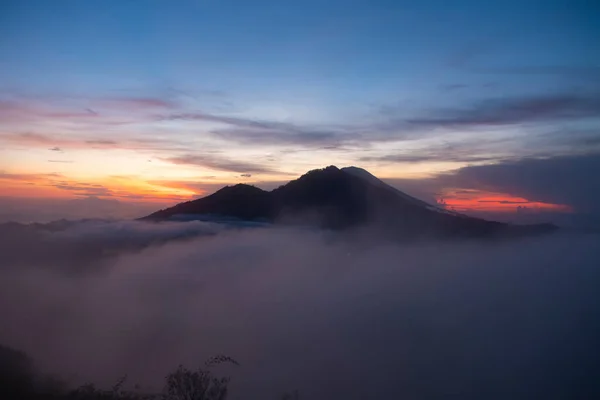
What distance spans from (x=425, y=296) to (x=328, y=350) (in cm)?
7372

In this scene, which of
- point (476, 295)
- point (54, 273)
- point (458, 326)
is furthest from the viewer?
point (476, 295)

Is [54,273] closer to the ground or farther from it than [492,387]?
farther from it

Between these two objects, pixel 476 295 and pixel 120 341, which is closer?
pixel 120 341

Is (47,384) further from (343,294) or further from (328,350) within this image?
(343,294)

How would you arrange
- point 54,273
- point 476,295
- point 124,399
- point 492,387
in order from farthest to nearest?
point 476,295
point 54,273
point 492,387
point 124,399

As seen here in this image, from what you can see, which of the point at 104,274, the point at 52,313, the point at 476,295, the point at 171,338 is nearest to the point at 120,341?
the point at 171,338

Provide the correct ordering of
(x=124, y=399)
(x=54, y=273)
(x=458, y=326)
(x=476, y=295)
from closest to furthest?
1. (x=124, y=399)
2. (x=458, y=326)
3. (x=54, y=273)
4. (x=476, y=295)

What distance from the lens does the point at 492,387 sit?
347 ft

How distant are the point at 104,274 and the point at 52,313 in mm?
46272

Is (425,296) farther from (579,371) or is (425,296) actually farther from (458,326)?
(579,371)

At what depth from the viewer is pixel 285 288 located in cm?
18612

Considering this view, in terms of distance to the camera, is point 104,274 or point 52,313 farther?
point 104,274

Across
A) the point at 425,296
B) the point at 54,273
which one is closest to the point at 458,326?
the point at 425,296

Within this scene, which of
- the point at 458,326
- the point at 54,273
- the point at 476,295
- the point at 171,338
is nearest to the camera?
the point at 171,338
